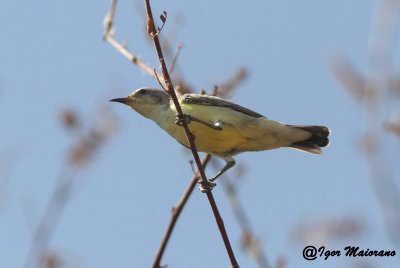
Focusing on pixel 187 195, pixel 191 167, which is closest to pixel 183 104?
pixel 191 167

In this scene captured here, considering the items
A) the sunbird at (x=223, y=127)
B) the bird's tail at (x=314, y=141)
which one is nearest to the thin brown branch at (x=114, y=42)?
the sunbird at (x=223, y=127)

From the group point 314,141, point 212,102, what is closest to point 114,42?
point 212,102

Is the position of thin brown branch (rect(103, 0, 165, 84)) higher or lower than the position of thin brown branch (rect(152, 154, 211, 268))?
higher

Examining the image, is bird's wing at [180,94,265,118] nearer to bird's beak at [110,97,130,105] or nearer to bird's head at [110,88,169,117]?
bird's head at [110,88,169,117]

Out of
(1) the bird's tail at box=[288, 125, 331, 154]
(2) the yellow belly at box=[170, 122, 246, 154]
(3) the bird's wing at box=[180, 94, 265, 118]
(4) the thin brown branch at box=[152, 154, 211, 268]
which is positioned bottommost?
(4) the thin brown branch at box=[152, 154, 211, 268]

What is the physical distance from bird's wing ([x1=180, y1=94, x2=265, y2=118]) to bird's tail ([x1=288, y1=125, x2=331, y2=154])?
0.61m

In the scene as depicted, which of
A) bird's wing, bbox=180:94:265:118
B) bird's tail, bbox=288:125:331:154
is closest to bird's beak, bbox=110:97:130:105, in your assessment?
bird's wing, bbox=180:94:265:118

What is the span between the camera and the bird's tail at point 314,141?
7.01 metres

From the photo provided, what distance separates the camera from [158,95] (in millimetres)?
7152

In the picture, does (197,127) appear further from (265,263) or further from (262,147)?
(265,263)

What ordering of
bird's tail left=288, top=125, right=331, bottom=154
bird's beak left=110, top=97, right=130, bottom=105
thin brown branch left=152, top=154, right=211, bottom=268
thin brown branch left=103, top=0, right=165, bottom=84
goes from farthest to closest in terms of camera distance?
bird's beak left=110, top=97, right=130, bottom=105 < bird's tail left=288, top=125, right=331, bottom=154 < thin brown branch left=103, top=0, right=165, bottom=84 < thin brown branch left=152, top=154, right=211, bottom=268

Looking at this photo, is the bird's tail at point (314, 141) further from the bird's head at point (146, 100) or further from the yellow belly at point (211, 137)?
the bird's head at point (146, 100)

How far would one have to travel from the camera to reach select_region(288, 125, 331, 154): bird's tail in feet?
23.0

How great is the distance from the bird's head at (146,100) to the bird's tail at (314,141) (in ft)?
5.33
